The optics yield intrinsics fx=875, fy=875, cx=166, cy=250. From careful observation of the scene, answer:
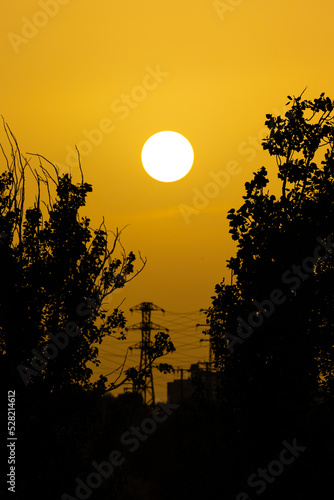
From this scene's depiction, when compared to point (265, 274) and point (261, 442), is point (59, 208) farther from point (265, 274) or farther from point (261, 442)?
point (261, 442)

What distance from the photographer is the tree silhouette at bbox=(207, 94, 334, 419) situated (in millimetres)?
22000

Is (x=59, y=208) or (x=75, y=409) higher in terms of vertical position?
(x=59, y=208)

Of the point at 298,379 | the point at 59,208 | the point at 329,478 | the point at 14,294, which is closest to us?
the point at 329,478

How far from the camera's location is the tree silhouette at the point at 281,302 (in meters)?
22.0

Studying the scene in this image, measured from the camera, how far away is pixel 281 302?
22.3 metres

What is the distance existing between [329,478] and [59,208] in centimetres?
1121

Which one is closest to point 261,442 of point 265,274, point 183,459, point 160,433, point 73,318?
point 265,274

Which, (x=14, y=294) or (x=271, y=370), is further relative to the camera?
(x=14, y=294)

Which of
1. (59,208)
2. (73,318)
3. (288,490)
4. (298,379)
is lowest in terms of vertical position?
(288,490)

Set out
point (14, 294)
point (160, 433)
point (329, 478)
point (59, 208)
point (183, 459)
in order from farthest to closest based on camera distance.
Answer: point (160, 433) < point (183, 459) < point (59, 208) < point (14, 294) < point (329, 478)

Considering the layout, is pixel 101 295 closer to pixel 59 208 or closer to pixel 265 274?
pixel 59 208

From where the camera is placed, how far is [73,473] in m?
24.2

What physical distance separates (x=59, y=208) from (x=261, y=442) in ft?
30.4

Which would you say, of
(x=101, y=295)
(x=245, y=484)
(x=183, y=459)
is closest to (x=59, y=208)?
(x=101, y=295)
